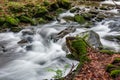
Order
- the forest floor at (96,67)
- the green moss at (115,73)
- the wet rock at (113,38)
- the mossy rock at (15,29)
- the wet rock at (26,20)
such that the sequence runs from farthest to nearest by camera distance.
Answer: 1. the wet rock at (26,20)
2. the mossy rock at (15,29)
3. the wet rock at (113,38)
4. the forest floor at (96,67)
5. the green moss at (115,73)

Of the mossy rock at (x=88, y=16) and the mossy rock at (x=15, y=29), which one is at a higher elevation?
the mossy rock at (x=88, y=16)

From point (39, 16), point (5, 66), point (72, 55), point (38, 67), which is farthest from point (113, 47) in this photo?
point (39, 16)

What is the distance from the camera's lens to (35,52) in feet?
35.4

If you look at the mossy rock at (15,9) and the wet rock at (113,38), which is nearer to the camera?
the wet rock at (113,38)

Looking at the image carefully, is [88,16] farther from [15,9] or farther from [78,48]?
[78,48]

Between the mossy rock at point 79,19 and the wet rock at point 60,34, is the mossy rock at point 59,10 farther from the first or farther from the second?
the wet rock at point 60,34

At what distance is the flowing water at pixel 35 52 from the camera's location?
869 cm

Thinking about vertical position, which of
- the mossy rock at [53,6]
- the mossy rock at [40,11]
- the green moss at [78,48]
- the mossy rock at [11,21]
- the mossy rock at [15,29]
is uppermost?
the mossy rock at [53,6]

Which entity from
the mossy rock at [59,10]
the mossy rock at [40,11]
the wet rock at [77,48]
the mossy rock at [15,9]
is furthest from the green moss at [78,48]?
the mossy rock at [59,10]

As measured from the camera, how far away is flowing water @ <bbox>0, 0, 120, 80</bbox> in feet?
28.5

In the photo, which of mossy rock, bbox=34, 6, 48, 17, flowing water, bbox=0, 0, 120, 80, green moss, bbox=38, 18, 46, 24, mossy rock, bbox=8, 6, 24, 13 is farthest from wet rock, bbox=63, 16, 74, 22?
mossy rock, bbox=8, 6, 24, 13

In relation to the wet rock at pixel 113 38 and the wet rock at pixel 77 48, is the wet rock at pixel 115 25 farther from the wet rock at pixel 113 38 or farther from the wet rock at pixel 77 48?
the wet rock at pixel 77 48

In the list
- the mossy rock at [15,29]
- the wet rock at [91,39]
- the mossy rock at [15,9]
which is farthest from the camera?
the mossy rock at [15,9]

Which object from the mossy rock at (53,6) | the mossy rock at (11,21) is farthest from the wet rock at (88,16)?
the mossy rock at (11,21)
